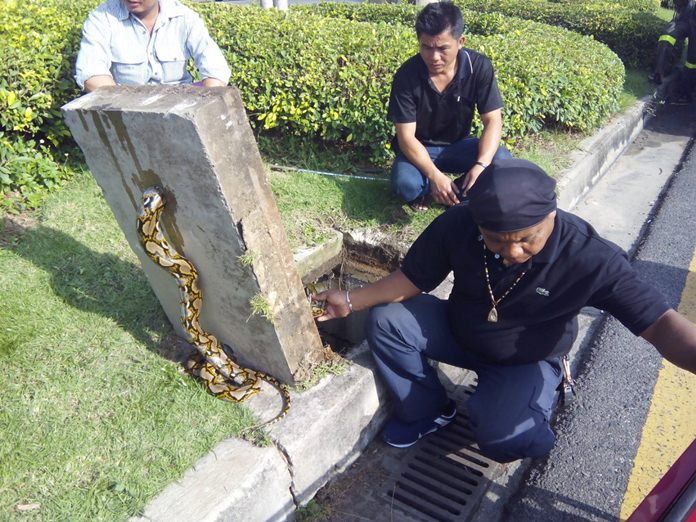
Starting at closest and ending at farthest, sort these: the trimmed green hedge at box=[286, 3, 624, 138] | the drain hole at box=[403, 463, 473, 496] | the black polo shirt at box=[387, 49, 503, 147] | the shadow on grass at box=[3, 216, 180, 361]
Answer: the drain hole at box=[403, 463, 473, 496]
the shadow on grass at box=[3, 216, 180, 361]
the black polo shirt at box=[387, 49, 503, 147]
the trimmed green hedge at box=[286, 3, 624, 138]

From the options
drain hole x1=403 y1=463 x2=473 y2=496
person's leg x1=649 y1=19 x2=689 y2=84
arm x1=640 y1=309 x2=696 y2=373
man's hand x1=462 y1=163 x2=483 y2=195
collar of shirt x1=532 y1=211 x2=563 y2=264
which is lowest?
person's leg x1=649 y1=19 x2=689 y2=84

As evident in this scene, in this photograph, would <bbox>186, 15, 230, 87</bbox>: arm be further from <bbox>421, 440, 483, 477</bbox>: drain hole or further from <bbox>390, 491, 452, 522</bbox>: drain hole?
<bbox>390, 491, 452, 522</bbox>: drain hole

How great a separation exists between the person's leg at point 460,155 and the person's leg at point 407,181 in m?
0.30

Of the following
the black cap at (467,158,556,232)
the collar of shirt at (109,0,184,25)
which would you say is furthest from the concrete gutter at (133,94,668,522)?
the collar of shirt at (109,0,184,25)

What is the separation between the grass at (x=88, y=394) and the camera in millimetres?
2244

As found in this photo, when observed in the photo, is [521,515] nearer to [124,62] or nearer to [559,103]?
[124,62]

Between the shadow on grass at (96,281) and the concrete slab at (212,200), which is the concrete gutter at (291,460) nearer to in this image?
the concrete slab at (212,200)

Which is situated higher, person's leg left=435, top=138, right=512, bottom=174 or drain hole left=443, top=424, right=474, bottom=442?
person's leg left=435, top=138, right=512, bottom=174

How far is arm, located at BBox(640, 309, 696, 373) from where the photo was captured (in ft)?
6.72

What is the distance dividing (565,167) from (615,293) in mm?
3423

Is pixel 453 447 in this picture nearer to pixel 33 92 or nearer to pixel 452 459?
pixel 452 459

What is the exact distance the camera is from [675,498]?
1.57 metres

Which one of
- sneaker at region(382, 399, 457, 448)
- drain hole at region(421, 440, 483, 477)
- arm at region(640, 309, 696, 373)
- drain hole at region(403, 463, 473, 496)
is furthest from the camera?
sneaker at region(382, 399, 457, 448)

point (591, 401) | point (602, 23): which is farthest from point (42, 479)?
point (602, 23)
